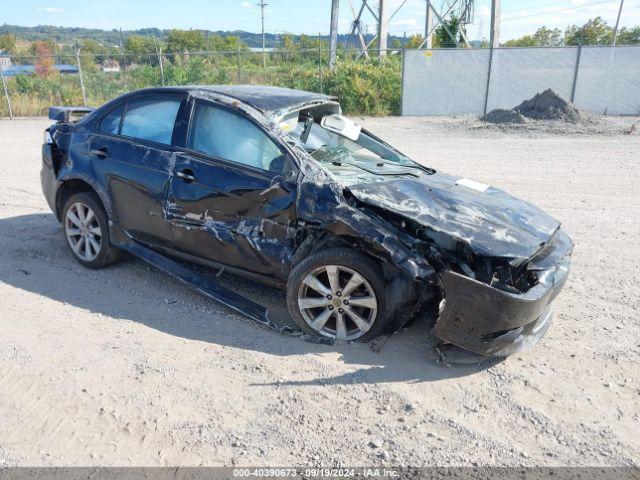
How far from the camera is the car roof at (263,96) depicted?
4594mm

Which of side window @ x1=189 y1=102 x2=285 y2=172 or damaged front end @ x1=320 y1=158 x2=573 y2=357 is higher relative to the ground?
side window @ x1=189 y1=102 x2=285 y2=172

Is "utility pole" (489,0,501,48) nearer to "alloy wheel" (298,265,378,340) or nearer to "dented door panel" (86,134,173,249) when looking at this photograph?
"dented door panel" (86,134,173,249)

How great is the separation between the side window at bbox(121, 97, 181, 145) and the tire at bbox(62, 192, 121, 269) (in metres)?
0.79

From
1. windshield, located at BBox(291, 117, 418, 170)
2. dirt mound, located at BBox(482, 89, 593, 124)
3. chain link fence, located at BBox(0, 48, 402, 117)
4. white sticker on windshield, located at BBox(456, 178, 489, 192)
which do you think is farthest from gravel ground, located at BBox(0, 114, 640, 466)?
chain link fence, located at BBox(0, 48, 402, 117)

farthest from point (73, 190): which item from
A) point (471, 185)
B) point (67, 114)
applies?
point (471, 185)

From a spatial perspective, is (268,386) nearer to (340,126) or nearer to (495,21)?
(340,126)

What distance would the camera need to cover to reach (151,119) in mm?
5055

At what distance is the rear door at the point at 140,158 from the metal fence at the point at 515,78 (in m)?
17.2

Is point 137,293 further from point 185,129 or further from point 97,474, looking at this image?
point 97,474

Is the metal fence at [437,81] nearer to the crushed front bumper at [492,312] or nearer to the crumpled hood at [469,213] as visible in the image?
the crumpled hood at [469,213]

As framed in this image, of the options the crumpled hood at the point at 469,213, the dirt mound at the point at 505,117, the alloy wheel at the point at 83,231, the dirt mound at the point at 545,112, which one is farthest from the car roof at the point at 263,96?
the dirt mound at the point at 545,112

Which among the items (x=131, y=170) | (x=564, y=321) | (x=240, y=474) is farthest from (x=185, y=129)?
(x=564, y=321)

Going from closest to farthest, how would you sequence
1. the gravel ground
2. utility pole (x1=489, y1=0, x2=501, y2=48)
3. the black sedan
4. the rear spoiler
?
the gravel ground, the black sedan, the rear spoiler, utility pole (x1=489, y1=0, x2=501, y2=48)

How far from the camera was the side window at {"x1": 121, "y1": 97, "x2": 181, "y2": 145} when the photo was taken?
489 centimetres
